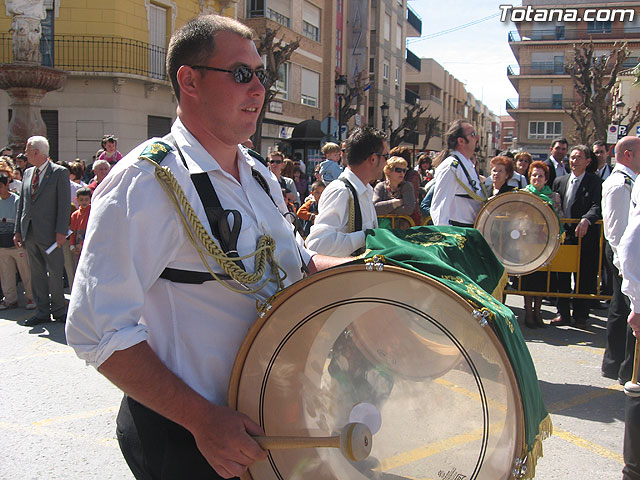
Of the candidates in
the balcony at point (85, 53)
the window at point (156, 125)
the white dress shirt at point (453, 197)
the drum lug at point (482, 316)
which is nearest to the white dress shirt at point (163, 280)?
the drum lug at point (482, 316)

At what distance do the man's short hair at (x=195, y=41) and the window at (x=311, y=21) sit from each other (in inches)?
1182

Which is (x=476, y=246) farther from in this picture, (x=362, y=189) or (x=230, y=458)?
(x=362, y=189)

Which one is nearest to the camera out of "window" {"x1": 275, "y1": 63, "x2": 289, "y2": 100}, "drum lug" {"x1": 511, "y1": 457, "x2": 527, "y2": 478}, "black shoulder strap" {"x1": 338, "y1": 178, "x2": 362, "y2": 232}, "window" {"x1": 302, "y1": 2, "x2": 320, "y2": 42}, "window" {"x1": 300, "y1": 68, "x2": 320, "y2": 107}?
"drum lug" {"x1": 511, "y1": 457, "x2": 527, "y2": 478}

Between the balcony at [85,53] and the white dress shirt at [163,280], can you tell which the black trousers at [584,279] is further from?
the balcony at [85,53]

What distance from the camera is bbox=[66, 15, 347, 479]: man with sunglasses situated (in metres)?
1.54

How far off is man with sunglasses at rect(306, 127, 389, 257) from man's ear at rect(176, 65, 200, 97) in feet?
6.61

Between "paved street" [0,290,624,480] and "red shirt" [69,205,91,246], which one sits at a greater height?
"red shirt" [69,205,91,246]

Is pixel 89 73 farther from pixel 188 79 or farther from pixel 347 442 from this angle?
pixel 347 442

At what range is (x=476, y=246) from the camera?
2.18 metres

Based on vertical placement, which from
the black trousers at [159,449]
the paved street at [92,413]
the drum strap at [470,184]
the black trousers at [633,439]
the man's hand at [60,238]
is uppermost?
the drum strap at [470,184]

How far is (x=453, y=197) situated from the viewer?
628cm

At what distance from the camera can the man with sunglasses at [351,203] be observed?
3.84 metres

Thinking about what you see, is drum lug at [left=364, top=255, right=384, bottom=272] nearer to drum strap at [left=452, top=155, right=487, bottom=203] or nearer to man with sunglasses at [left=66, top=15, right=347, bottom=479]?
man with sunglasses at [left=66, top=15, right=347, bottom=479]

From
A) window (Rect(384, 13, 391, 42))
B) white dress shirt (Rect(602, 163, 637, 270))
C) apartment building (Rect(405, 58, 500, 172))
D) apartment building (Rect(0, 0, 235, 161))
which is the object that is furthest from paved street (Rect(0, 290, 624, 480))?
apartment building (Rect(405, 58, 500, 172))
